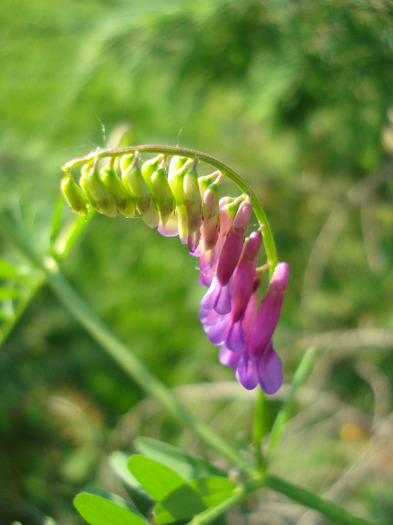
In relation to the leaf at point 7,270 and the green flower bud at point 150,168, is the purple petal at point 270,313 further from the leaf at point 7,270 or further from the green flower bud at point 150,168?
the leaf at point 7,270

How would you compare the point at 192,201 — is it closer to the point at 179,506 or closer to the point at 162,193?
the point at 162,193

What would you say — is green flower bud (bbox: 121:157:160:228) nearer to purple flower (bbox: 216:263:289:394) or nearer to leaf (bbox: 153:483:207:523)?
purple flower (bbox: 216:263:289:394)

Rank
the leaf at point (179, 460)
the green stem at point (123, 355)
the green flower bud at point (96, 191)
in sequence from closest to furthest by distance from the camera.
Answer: the green flower bud at point (96, 191), the leaf at point (179, 460), the green stem at point (123, 355)

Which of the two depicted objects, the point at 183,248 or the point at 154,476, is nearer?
the point at 154,476

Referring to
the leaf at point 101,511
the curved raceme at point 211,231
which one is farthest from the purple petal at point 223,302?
the leaf at point 101,511

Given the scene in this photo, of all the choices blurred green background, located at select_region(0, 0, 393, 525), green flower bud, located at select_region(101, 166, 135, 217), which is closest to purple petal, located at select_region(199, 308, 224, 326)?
green flower bud, located at select_region(101, 166, 135, 217)

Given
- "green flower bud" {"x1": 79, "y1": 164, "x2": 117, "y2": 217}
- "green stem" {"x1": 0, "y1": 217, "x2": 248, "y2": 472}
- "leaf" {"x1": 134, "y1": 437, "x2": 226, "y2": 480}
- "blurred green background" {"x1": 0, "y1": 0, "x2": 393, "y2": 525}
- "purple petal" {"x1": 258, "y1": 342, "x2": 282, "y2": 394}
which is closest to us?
"green flower bud" {"x1": 79, "y1": 164, "x2": 117, "y2": 217}

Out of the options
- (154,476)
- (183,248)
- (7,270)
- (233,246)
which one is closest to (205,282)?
(233,246)
